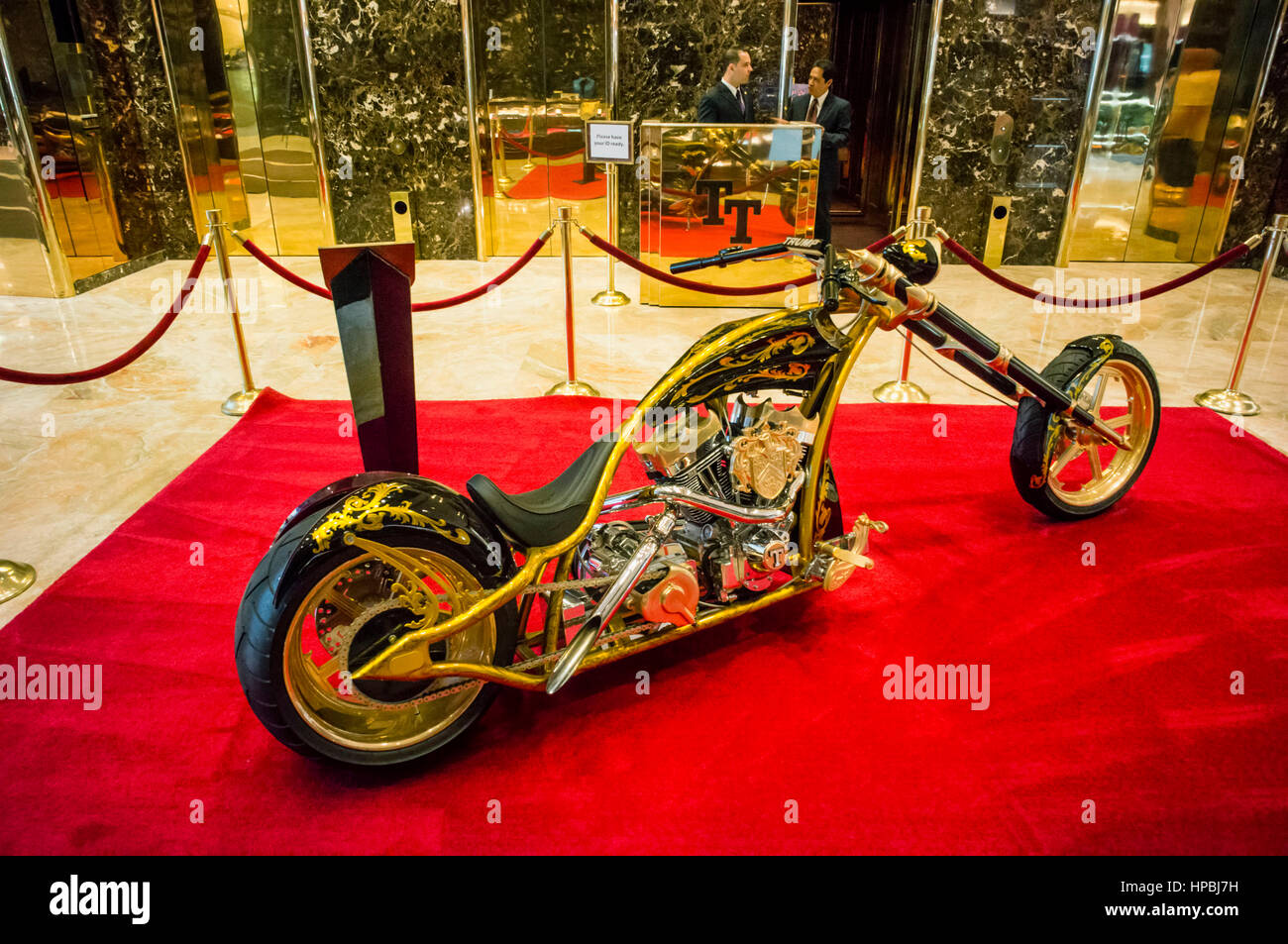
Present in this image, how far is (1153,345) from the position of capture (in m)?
5.65

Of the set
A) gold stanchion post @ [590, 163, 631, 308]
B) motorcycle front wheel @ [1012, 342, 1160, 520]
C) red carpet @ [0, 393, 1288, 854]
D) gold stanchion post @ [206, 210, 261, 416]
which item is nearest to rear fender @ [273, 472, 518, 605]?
red carpet @ [0, 393, 1288, 854]

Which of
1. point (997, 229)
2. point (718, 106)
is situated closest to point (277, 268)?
point (718, 106)

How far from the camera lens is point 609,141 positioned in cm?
553

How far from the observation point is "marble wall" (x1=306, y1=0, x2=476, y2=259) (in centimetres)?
694

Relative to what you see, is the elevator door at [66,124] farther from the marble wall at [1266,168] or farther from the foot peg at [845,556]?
the marble wall at [1266,168]

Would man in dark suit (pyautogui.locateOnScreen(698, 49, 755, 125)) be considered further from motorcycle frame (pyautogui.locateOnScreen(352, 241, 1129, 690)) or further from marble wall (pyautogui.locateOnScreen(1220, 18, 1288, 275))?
marble wall (pyautogui.locateOnScreen(1220, 18, 1288, 275))

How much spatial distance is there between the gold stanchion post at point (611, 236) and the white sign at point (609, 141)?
1.01 metres

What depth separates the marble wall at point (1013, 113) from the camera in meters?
7.05

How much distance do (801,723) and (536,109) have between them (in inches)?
261

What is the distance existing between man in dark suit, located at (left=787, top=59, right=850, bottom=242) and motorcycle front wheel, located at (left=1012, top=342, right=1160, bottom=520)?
3470 millimetres

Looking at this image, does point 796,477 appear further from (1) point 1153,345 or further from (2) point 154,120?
(2) point 154,120

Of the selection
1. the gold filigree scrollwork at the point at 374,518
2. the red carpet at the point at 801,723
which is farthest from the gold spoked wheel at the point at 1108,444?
the gold filigree scrollwork at the point at 374,518
